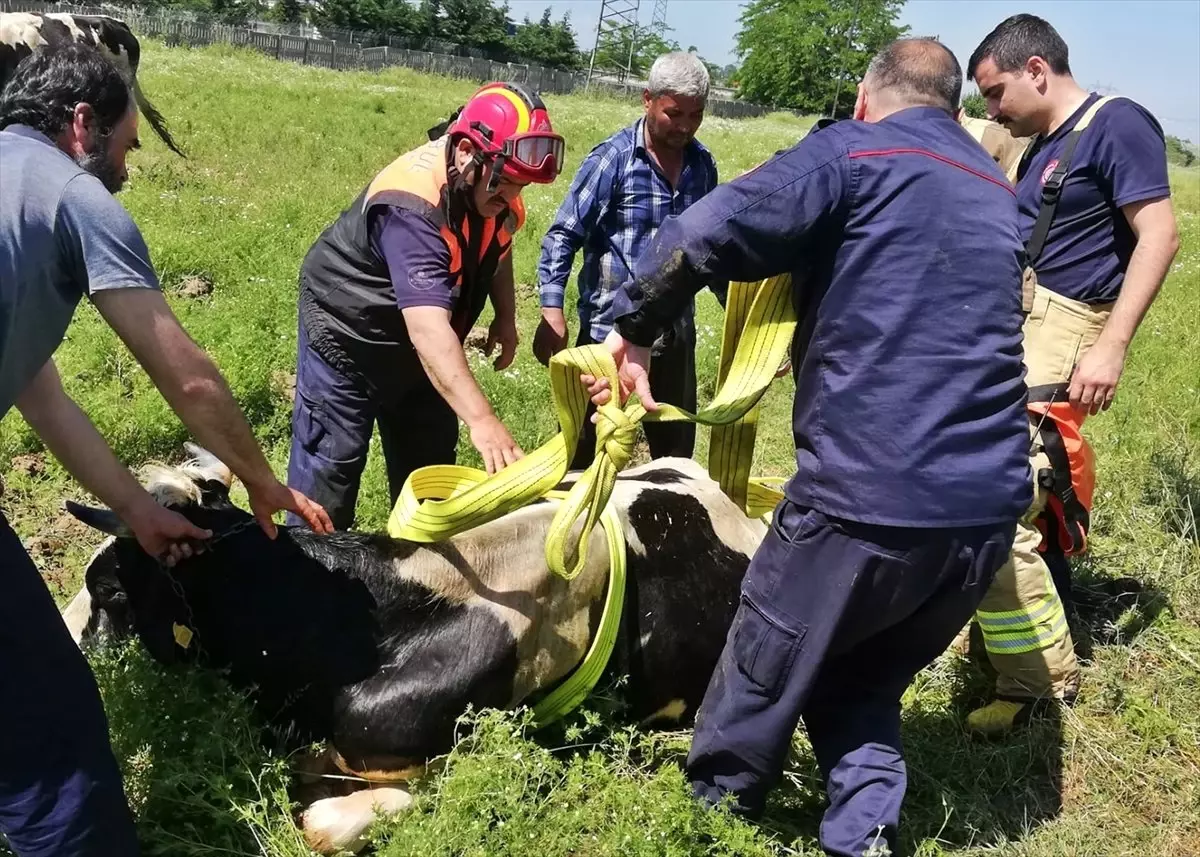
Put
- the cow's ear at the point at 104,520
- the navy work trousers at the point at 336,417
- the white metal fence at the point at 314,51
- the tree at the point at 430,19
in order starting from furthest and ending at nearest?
the tree at the point at 430,19
the white metal fence at the point at 314,51
the navy work trousers at the point at 336,417
the cow's ear at the point at 104,520

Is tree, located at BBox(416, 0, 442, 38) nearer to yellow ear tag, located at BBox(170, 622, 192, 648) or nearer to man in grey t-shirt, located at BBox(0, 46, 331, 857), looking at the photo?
yellow ear tag, located at BBox(170, 622, 192, 648)

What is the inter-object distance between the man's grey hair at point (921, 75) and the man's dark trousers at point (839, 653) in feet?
3.75

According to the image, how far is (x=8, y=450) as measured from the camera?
5035mm

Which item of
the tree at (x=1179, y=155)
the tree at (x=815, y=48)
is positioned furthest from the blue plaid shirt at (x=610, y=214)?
the tree at (x=815, y=48)

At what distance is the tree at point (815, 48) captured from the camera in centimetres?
6919

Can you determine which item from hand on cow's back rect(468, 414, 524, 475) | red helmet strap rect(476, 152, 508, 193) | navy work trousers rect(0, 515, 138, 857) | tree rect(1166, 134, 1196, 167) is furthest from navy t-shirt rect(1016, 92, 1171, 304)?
tree rect(1166, 134, 1196, 167)

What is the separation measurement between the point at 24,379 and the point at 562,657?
171 cm

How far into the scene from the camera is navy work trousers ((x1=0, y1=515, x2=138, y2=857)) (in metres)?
2.21

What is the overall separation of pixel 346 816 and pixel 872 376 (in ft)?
6.11

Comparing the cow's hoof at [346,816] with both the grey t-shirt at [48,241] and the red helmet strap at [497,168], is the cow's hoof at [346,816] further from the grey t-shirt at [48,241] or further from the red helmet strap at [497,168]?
the red helmet strap at [497,168]

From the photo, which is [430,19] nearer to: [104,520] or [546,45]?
[546,45]

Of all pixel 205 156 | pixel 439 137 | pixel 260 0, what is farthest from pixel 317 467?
pixel 260 0

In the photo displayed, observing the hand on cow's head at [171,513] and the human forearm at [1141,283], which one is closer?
the hand on cow's head at [171,513]

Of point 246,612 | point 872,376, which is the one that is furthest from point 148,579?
point 872,376
